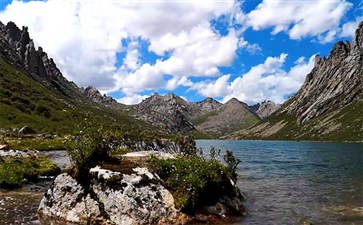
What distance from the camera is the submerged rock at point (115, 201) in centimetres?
2497

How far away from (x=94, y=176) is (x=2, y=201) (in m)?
9.59

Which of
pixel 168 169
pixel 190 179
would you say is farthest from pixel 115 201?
pixel 190 179

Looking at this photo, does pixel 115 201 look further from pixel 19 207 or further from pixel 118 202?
pixel 19 207

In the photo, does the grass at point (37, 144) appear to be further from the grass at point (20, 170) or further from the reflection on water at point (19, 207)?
the reflection on water at point (19, 207)

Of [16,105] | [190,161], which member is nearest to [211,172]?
[190,161]

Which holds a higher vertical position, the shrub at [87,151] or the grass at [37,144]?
the grass at [37,144]

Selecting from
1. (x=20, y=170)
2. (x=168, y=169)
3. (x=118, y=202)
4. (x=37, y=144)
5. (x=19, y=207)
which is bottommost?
(x=19, y=207)

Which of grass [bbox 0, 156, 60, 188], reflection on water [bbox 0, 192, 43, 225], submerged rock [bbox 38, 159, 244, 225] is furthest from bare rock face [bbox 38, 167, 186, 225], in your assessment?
grass [bbox 0, 156, 60, 188]

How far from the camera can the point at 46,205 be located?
27.7 metres

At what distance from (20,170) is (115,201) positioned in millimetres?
19707

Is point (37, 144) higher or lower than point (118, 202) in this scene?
higher

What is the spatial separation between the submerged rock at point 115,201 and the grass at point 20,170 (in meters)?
11.6

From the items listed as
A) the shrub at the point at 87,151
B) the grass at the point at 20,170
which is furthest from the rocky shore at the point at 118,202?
the grass at the point at 20,170

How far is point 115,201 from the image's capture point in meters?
25.6
